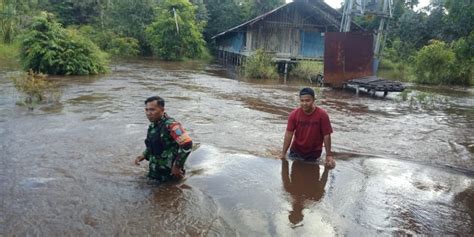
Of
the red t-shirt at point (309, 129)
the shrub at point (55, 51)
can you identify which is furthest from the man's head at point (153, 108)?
the shrub at point (55, 51)

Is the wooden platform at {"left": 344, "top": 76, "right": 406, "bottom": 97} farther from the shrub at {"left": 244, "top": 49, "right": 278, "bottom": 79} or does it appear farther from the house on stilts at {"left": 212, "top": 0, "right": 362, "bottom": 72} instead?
the house on stilts at {"left": 212, "top": 0, "right": 362, "bottom": 72}

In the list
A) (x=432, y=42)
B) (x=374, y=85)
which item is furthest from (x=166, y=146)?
(x=432, y=42)

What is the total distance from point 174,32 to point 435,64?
65.7 ft

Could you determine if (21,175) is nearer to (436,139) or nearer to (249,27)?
(436,139)

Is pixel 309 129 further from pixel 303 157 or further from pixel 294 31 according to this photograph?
pixel 294 31

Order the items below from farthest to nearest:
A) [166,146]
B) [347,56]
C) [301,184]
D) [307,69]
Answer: [307,69] < [347,56] < [301,184] < [166,146]

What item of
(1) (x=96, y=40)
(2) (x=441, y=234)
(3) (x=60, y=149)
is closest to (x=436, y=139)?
(2) (x=441, y=234)

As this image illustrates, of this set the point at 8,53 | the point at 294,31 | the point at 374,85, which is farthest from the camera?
the point at 294,31

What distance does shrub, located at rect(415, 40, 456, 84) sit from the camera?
1941 cm

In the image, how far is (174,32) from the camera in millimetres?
31766

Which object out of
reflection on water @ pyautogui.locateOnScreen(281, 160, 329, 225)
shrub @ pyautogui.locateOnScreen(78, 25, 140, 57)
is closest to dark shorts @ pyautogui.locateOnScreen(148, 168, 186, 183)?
reflection on water @ pyautogui.locateOnScreen(281, 160, 329, 225)

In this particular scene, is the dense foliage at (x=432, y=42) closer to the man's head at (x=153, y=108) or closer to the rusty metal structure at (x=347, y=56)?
the rusty metal structure at (x=347, y=56)

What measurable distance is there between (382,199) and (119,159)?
3631mm

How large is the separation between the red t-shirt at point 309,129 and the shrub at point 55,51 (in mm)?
13173
